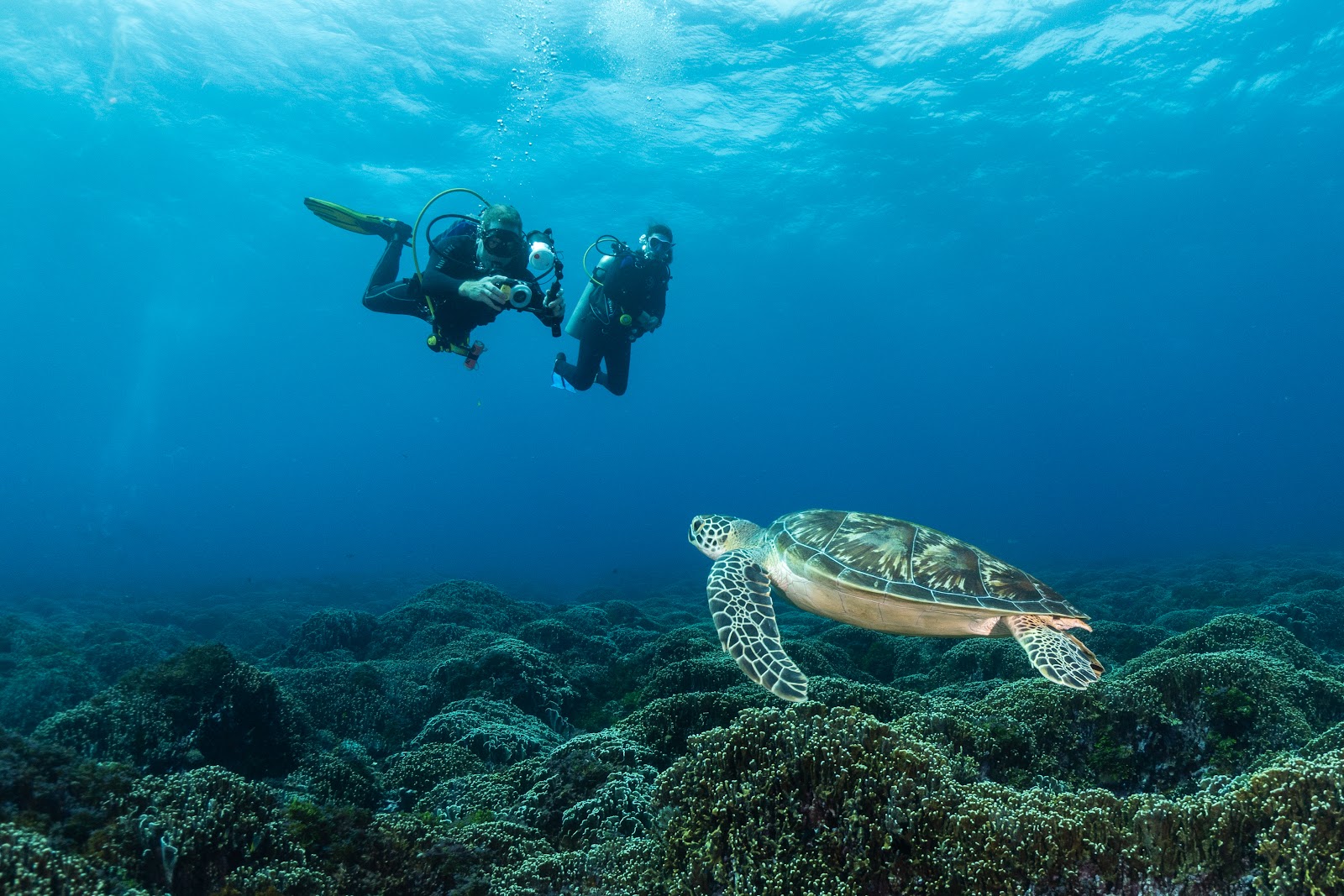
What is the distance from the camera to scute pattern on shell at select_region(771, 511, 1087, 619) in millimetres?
4719

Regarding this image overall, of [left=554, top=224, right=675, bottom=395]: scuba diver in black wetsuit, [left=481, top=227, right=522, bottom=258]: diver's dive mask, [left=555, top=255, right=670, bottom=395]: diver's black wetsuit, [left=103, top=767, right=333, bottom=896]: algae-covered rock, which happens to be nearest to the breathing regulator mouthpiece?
[left=481, top=227, right=522, bottom=258]: diver's dive mask

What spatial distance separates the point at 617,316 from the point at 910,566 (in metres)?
7.64

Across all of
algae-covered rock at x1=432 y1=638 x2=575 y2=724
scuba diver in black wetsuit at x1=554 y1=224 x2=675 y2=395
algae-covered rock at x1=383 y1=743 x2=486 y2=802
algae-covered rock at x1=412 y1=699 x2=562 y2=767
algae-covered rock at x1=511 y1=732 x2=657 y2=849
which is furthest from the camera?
scuba diver in black wetsuit at x1=554 y1=224 x2=675 y2=395

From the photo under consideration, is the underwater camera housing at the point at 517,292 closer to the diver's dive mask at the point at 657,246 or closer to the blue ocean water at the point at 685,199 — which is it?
the diver's dive mask at the point at 657,246

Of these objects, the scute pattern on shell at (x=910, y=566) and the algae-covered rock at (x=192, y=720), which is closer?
the scute pattern on shell at (x=910, y=566)

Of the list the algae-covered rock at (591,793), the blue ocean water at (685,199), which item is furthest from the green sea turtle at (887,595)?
the blue ocean water at (685,199)

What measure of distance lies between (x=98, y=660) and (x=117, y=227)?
44.0 meters

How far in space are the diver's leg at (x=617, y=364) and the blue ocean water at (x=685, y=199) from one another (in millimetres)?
15495

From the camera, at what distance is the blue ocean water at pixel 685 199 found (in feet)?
72.3

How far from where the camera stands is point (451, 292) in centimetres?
749

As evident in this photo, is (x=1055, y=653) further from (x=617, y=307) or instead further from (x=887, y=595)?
(x=617, y=307)

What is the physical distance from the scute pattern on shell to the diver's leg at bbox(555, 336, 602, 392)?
6940 mm

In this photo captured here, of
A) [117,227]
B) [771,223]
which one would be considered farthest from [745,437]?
[117,227]

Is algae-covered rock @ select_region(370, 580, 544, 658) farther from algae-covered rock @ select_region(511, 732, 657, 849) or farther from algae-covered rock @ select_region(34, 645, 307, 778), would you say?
algae-covered rock @ select_region(511, 732, 657, 849)
